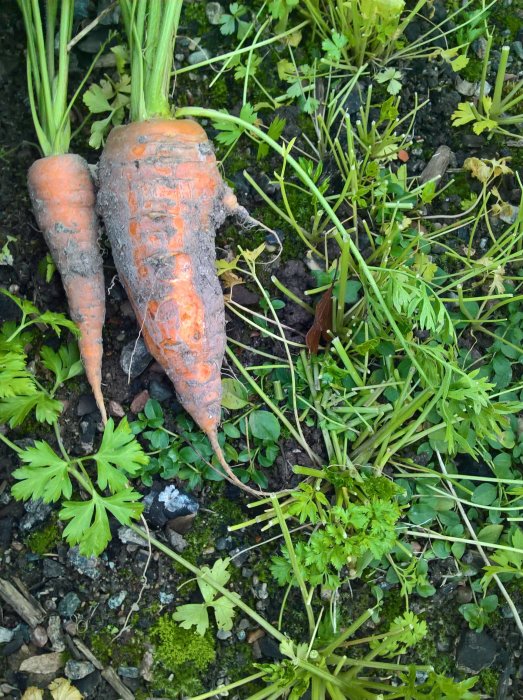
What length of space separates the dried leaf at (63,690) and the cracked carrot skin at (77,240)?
28.6 inches

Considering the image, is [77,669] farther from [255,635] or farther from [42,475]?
[42,475]

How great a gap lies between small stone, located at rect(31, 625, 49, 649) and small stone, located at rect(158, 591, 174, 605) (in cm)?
34

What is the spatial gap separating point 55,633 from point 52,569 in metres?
0.18

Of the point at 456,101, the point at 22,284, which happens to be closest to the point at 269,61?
the point at 456,101

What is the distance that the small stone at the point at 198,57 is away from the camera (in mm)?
2047

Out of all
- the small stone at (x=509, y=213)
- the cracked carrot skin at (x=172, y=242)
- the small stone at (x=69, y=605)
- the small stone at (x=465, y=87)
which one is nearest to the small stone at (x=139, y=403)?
the cracked carrot skin at (x=172, y=242)

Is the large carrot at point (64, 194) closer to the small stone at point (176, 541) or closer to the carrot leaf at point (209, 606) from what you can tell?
the small stone at point (176, 541)

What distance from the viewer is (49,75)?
186cm

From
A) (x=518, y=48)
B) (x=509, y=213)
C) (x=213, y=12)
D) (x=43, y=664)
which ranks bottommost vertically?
(x=43, y=664)

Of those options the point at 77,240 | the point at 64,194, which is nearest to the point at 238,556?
the point at 77,240

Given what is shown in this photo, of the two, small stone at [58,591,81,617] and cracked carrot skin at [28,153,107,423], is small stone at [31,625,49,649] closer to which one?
small stone at [58,591,81,617]

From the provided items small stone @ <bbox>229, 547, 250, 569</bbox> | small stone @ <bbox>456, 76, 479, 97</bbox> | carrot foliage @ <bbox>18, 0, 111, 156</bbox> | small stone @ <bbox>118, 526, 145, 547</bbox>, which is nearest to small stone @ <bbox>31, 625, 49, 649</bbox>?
small stone @ <bbox>118, 526, 145, 547</bbox>

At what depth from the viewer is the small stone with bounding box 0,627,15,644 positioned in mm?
1825

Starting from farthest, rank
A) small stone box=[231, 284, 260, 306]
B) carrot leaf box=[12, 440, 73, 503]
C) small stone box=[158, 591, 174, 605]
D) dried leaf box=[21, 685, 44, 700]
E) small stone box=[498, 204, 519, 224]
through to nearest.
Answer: small stone box=[498, 204, 519, 224] < small stone box=[231, 284, 260, 306] < small stone box=[158, 591, 174, 605] < dried leaf box=[21, 685, 44, 700] < carrot leaf box=[12, 440, 73, 503]
